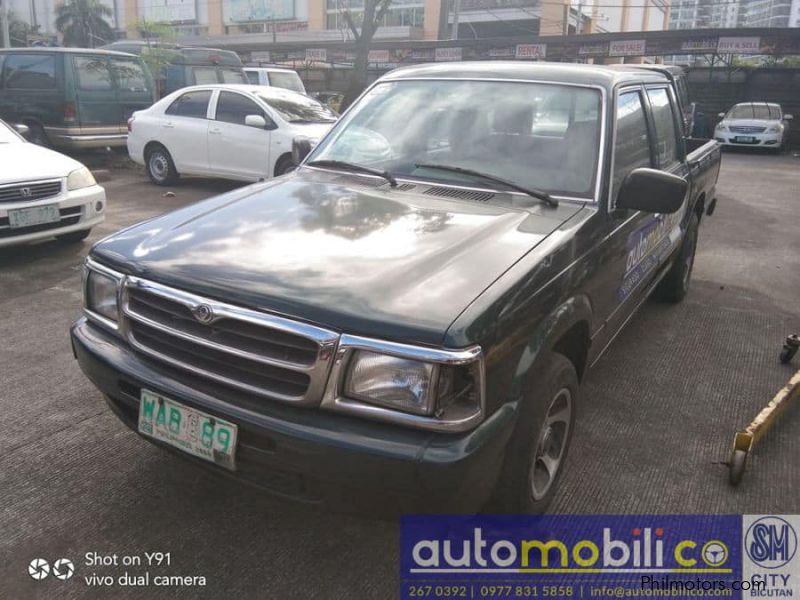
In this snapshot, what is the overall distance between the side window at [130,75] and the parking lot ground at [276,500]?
7477mm

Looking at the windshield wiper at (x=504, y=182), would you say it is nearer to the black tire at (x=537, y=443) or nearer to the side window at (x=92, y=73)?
the black tire at (x=537, y=443)

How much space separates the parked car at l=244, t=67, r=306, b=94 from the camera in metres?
14.9

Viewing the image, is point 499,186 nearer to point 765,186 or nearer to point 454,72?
point 454,72

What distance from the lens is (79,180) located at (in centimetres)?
617

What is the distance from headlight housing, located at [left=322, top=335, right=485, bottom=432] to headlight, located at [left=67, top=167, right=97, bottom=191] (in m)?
5.06

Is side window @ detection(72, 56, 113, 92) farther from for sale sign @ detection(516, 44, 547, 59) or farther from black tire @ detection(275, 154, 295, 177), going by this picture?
for sale sign @ detection(516, 44, 547, 59)

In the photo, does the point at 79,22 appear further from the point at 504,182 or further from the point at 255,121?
the point at 504,182

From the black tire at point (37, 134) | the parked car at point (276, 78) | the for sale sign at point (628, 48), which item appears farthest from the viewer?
the for sale sign at point (628, 48)

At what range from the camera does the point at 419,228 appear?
2.64 meters

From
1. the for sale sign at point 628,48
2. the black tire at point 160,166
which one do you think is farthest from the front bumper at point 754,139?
the black tire at point 160,166

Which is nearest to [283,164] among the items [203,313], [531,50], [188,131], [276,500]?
[188,131]

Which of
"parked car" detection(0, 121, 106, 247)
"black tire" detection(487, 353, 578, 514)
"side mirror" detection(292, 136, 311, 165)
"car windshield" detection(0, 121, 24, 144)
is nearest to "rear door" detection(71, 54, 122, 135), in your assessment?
"car windshield" detection(0, 121, 24, 144)

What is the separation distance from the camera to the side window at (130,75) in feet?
37.6

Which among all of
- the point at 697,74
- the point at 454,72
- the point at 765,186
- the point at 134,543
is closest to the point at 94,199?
the point at 454,72
